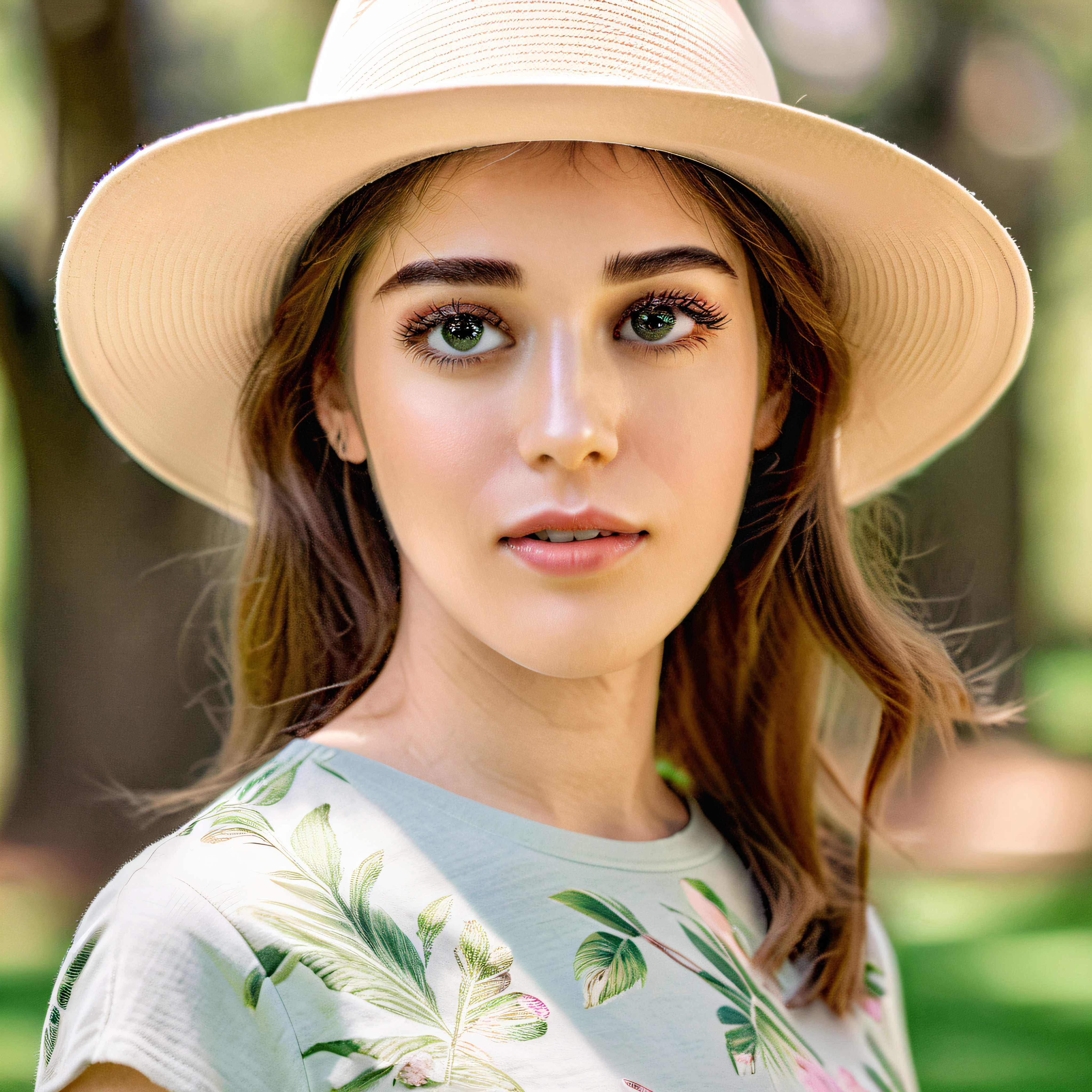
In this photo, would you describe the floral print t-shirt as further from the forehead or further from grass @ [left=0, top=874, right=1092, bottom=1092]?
grass @ [left=0, top=874, right=1092, bottom=1092]

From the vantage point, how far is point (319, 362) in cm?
152

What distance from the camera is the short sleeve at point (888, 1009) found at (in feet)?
5.47

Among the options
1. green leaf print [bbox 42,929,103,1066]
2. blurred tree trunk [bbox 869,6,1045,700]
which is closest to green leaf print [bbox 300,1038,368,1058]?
green leaf print [bbox 42,929,103,1066]

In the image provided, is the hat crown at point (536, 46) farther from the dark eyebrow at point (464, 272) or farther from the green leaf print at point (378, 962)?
the green leaf print at point (378, 962)

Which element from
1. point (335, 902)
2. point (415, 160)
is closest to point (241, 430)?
point (415, 160)

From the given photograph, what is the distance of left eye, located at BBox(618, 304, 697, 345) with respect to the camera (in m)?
1.30

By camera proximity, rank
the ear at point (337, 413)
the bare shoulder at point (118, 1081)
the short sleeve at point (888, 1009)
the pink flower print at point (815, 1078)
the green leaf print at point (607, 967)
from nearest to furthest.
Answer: the bare shoulder at point (118, 1081)
the green leaf print at point (607, 967)
the pink flower print at point (815, 1078)
the ear at point (337, 413)
the short sleeve at point (888, 1009)

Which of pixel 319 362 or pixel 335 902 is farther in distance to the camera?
pixel 319 362

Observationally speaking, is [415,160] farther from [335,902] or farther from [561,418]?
[335,902]

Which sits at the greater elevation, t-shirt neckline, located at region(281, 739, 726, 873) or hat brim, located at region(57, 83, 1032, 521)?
hat brim, located at region(57, 83, 1032, 521)

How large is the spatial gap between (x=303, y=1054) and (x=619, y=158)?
3.13ft

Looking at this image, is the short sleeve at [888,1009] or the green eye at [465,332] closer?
the green eye at [465,332]

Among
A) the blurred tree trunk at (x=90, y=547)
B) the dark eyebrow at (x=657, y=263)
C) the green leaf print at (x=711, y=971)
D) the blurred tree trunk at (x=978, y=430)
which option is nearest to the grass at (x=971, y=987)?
the blurred tree trunk at (x=90, y=547)

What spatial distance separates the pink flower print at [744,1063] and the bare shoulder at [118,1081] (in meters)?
0.61
